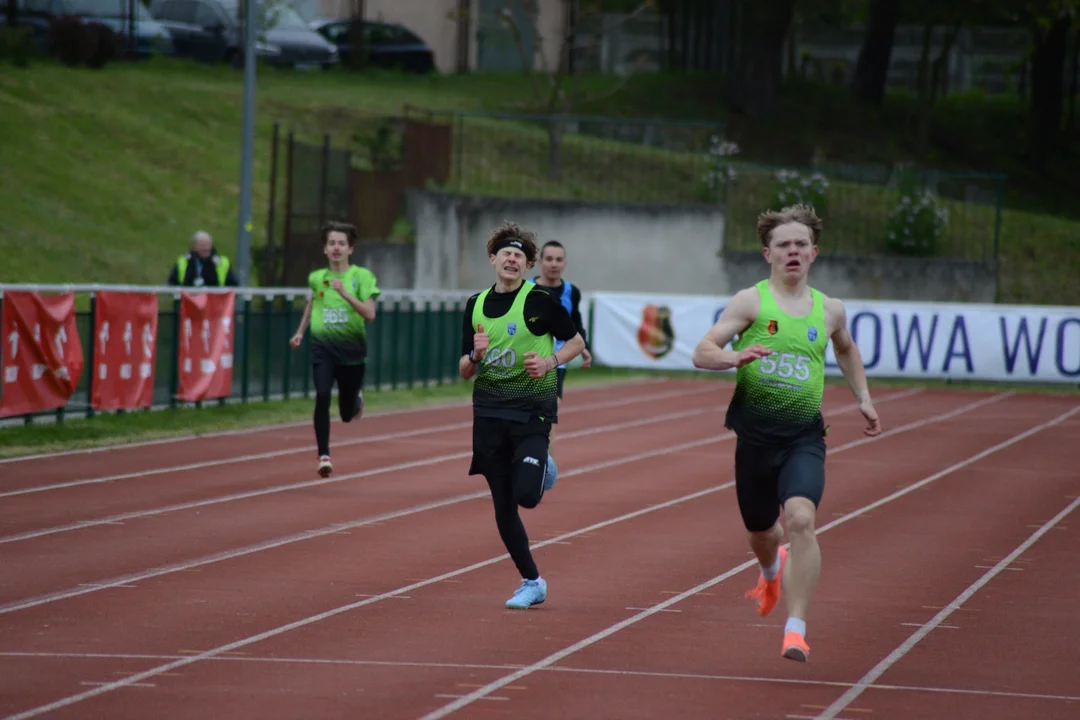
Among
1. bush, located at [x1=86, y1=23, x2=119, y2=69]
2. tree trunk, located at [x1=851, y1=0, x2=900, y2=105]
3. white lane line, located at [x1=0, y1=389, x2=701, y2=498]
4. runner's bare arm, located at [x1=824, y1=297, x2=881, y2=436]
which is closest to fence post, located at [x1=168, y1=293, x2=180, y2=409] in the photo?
white lane line, located at [x1=0, y1=389, x2=701, y2=498]

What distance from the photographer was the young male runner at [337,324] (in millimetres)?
14727

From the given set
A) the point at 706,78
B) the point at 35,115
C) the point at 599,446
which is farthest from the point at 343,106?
the point at 599,446

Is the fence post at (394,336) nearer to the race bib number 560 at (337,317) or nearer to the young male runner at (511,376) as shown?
the race bib number 560 at (337,317)

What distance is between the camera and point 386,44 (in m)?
52.8

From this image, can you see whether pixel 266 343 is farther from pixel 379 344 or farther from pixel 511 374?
pixel 511 374

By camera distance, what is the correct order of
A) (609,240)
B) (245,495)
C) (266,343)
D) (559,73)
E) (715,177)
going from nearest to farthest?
(245,495) < (266,343) < (609,240) < (715,177) < (559,73)

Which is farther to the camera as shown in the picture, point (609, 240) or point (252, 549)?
point (609, 240)

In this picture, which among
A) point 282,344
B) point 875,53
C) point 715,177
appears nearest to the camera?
point 282,344

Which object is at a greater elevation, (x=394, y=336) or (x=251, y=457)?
(x=394, y=336)

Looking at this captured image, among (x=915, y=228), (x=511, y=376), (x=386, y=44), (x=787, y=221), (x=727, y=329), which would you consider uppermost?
(x=386, y=44)

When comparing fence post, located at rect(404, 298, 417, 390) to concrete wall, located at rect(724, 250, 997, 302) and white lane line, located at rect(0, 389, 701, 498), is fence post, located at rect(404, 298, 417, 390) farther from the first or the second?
concrete wall, located at rect(724, 250, 997, 302)

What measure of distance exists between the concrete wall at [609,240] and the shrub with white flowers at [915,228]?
3.76 m

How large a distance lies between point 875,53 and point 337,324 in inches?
1609

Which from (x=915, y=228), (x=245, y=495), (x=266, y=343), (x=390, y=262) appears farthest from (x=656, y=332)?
(x=245, y=495)
